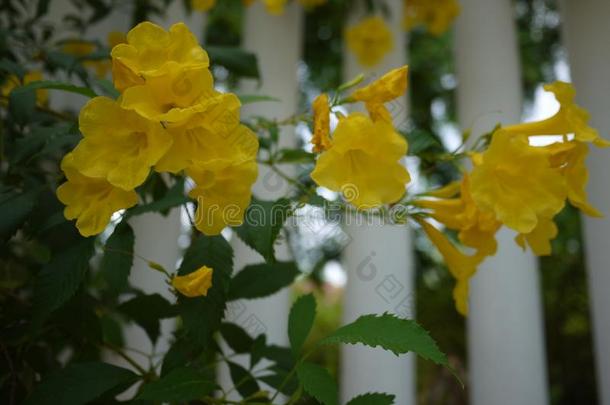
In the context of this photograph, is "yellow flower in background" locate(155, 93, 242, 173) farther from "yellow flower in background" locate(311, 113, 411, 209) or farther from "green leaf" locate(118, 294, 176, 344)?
"green leaf" locate(118, 294, 176, 344)

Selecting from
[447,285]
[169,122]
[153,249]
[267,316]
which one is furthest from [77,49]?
[447,285]

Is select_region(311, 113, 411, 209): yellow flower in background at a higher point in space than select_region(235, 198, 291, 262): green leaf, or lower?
higher

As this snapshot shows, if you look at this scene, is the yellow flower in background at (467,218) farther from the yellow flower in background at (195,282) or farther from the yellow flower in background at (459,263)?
the yellow flower in background at (195,282)

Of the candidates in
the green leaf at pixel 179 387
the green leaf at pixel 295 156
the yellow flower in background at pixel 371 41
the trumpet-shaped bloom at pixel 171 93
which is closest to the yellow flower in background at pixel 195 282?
the green leaf at pixel 179 387

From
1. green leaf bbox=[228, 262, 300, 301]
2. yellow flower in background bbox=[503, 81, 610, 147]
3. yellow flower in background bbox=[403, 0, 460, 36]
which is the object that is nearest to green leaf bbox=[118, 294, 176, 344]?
green leaf bbox=[228, 262, 300, 301]

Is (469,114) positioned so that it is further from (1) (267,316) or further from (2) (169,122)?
(2) (169,122)

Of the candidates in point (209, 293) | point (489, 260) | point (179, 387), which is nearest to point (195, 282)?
point (209, 293)

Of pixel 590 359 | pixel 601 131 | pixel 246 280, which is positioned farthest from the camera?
pixel 590 359

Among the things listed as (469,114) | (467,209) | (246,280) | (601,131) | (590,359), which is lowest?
(590,359)
